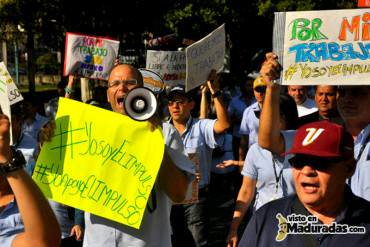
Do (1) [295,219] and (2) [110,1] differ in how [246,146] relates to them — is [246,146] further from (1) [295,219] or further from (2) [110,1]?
(2) [110,1]

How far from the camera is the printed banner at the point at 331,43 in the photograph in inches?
165

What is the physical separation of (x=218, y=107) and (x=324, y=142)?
2955 mm

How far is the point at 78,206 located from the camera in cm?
364

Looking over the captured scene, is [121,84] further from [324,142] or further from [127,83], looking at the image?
[324,142]

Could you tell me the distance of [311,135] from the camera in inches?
114

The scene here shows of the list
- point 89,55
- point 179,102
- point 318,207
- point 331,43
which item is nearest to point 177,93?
point 179,102

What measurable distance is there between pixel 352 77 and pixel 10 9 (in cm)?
1297

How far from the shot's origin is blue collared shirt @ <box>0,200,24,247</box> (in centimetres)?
294

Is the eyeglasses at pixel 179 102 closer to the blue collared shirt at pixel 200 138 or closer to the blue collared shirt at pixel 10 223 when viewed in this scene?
the blue collared shirt at pixel 200 138

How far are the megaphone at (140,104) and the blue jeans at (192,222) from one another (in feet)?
8.96

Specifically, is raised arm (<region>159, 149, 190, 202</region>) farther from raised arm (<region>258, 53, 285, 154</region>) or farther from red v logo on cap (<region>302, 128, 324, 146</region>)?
red v logo on cap (<region>302, 128, 324, 146</region>)

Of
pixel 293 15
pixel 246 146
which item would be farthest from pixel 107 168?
pixel 246 146

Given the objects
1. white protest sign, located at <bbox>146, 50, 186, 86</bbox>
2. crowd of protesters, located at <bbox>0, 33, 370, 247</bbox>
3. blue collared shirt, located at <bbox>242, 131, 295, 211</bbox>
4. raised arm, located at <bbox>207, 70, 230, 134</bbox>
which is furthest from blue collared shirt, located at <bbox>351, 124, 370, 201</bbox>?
white protest sign, located at <bbox>146, 50, 186, 86</bbox>

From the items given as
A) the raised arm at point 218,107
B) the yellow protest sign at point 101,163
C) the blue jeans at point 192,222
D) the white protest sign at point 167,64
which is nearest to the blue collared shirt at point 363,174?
the yellow protest sign at point 101,163
